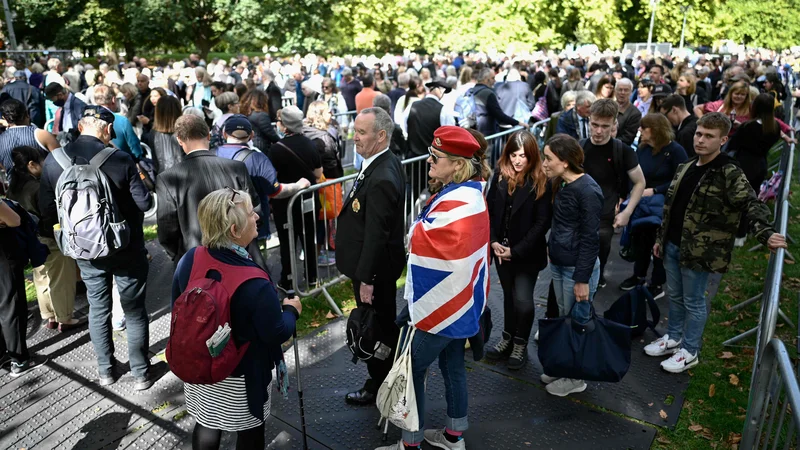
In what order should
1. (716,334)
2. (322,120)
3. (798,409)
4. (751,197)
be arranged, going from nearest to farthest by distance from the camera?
1. (798,409)
2. (751,197)
3. (716,334)
4. (322,120)

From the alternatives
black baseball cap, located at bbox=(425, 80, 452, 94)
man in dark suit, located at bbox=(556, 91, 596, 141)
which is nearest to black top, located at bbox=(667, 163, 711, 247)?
man in dark suit, located at bbox=(556, 91, 596, 141)

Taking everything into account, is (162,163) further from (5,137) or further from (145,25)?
(145,25)

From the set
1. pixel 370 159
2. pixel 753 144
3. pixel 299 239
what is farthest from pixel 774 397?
pixel 753 144

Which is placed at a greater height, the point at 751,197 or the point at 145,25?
the point at 145,25

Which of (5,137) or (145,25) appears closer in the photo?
(5,137)

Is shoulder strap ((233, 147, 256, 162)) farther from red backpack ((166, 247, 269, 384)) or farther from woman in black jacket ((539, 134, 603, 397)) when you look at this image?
woman in black jacket ((539, 134, 603, 397))

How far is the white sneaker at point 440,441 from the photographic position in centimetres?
374

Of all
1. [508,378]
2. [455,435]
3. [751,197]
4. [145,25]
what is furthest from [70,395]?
[145,25]

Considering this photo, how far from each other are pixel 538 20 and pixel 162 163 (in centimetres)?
3655

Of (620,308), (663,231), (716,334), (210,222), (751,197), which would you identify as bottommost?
(716,334)

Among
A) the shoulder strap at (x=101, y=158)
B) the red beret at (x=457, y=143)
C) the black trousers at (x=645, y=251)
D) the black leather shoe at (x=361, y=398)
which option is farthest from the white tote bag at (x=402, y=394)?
the black trousers at (x=645, y=251)

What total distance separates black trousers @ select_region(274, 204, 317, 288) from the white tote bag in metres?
2.85

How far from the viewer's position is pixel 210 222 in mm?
2779

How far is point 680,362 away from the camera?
4.73 meters
